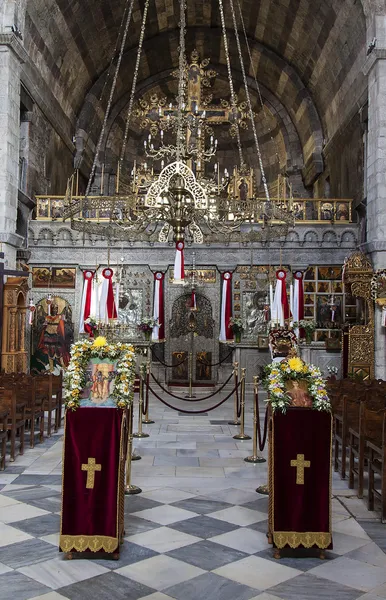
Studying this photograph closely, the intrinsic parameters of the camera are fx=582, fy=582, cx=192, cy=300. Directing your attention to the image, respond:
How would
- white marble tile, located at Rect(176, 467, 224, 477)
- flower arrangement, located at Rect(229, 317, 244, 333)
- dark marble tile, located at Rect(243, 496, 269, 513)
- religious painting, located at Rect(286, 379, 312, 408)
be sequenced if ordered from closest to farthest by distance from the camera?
1. religious painting, located at Rect(286, 379, 312, 408)
2. dark marble tile, located at Rect(243, 496, 269, 513)
3. white marble tile, located at Rect(176, 467, 224, 477)
4. flower arrangement, located at Rect(229, 317, 244, 333)

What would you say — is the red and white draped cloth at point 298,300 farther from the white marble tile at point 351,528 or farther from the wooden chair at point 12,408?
the white marble tile at point 351,528

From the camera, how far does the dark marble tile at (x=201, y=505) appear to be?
6.89 metres

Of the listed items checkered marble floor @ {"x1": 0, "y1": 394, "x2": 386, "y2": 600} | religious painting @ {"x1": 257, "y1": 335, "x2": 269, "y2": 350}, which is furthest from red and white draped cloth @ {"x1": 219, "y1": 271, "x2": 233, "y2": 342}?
checkered marble floor @ {"x1": 0, "y1": 394, "x2": 386, "y2": 600}

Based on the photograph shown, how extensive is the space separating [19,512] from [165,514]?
1673mm

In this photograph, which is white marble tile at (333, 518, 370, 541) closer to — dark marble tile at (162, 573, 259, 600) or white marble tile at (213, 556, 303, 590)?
white marble tile at (213, 556, 303, 590)

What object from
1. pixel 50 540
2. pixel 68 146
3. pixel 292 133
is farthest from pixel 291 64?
pixel 50 540

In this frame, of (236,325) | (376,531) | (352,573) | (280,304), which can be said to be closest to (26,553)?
(352,573)

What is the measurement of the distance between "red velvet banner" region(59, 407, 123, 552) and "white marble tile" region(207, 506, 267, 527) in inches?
63.9

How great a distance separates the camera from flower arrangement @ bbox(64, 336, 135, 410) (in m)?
5.71

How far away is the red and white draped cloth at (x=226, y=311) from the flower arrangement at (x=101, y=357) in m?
11.7

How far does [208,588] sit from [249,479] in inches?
139

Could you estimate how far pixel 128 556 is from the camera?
5.51 meters

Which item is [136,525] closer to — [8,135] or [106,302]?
[106,302]

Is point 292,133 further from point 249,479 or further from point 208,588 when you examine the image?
point 208,588
